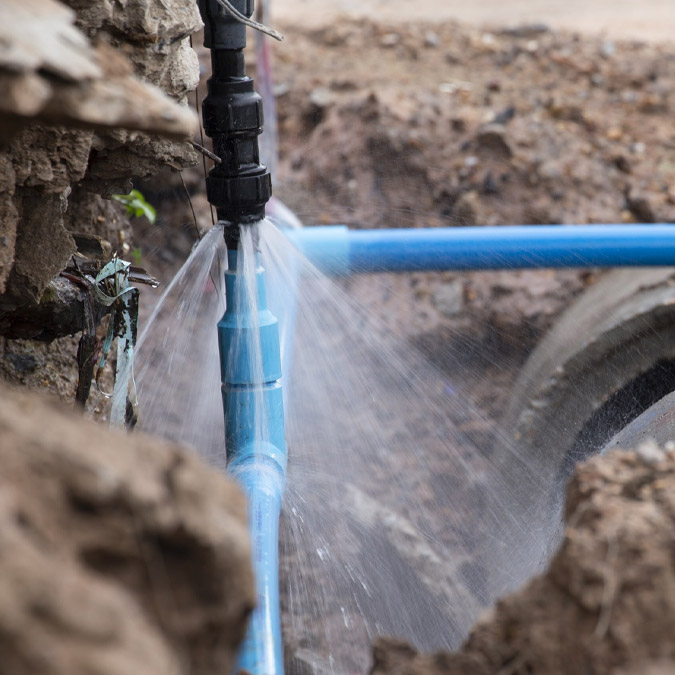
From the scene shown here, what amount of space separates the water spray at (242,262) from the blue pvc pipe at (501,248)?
1.83 ft

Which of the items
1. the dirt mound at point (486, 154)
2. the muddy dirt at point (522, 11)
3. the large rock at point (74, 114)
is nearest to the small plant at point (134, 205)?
the large rock at point (74, 114)

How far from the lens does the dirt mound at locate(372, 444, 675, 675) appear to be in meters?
0.59

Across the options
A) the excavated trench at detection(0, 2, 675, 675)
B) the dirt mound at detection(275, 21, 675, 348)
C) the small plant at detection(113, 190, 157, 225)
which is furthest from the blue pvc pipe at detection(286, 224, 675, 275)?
the dirt mound at detection(275, 21, 675, 348)

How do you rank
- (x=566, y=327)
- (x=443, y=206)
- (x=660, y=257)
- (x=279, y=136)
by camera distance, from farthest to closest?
(x=279, y=136), (x=443, y=206), (x=566, y=327), (x=660, y=257)

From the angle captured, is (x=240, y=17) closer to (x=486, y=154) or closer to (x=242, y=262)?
(x=242, y=262)

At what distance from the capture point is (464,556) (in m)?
2.10

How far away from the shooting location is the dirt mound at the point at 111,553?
453 millimetres

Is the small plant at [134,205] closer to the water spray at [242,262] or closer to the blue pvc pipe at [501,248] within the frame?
the blue pvc pipe at [501,248]

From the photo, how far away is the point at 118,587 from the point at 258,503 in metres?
0.65

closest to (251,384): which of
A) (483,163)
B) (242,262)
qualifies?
(242,262)

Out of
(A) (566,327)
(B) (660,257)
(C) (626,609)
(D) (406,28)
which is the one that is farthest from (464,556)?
(D) (406,28)

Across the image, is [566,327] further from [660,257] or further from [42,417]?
[42,417]

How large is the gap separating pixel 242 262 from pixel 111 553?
0.88 meters

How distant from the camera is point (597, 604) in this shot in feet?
1.98
